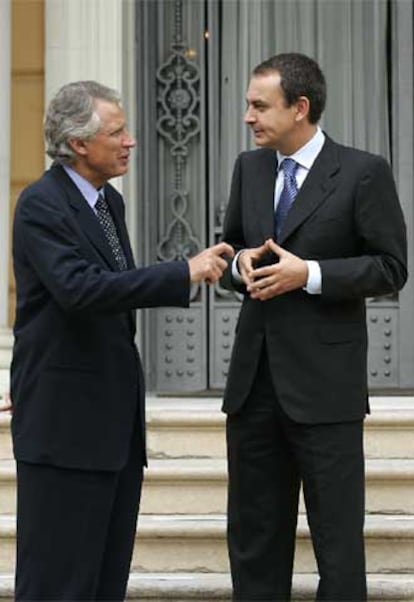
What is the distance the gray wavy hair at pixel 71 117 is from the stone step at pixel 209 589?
1.98 m

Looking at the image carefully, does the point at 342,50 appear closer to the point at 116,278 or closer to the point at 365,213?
the point at 365,213

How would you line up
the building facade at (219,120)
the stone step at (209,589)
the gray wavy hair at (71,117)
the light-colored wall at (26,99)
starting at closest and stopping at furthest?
the gray wavy hair at (71,117) → the stone step at (209,589) → the light-colored wall at (26,99) → the building facade at (219,120)

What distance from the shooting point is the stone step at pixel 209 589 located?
5.03 m

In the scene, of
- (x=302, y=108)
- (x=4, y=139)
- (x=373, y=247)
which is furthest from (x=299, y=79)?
(x=4, y=139)

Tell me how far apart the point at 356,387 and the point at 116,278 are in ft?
3.15

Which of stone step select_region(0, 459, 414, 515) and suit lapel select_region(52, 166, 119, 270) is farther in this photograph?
stone step select_region(0, 459, 414, 515)

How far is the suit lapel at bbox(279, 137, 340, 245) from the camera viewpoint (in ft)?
13.5

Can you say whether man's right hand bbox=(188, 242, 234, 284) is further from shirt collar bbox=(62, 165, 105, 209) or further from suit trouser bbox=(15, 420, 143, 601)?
suit trouser bbox=(15, 420, 143, 601)

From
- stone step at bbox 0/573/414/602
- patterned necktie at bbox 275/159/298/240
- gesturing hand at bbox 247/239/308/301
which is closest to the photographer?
gesturing hand at bbox 247/239/308/301

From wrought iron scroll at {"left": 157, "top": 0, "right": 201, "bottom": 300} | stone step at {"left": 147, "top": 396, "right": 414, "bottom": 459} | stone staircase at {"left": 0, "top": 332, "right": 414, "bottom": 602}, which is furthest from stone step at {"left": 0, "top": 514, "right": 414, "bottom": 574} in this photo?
wrought iron scroll at {"left": 157, "top": 0, "right": 201, "bottom": 300}

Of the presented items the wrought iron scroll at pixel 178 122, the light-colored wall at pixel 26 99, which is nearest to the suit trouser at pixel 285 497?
the light-colored wall at pixel 26 99

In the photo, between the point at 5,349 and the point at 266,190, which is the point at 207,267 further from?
the point at 5,349

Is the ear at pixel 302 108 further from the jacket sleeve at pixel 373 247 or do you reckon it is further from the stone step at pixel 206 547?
the stone step at pixel 206 547

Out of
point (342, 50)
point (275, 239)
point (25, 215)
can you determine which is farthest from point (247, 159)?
point (342, 50)
